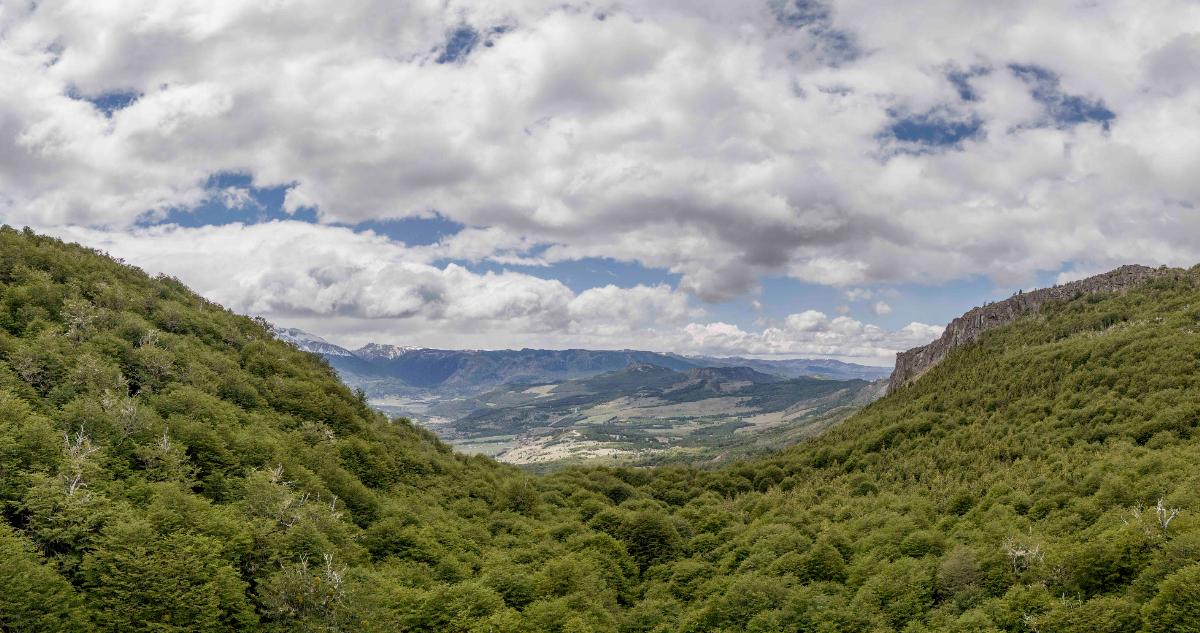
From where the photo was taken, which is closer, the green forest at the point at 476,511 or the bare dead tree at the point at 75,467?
the green forest at the point at 476,511

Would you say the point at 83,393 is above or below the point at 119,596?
above

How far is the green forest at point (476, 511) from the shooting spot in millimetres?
50375

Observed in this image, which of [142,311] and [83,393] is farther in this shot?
[142,311]

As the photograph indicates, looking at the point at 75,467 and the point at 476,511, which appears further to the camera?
the point at 476,511

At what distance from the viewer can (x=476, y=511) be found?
120188 millimetres

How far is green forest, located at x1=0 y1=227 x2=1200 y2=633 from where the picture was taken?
50.4 metres

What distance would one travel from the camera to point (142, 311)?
115 m

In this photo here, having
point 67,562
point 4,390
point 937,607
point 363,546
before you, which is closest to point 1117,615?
point 937,607

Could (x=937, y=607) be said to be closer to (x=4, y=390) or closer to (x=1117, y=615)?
(x=1117, y=615)

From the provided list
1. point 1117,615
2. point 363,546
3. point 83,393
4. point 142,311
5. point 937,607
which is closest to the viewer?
point 1117,615

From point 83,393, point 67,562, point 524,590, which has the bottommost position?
point 524,590

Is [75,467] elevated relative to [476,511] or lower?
elevated

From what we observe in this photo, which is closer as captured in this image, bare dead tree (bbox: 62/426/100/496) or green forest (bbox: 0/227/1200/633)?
green forest (bbox: 0/227/1200/633)

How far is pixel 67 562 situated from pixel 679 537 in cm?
10819
